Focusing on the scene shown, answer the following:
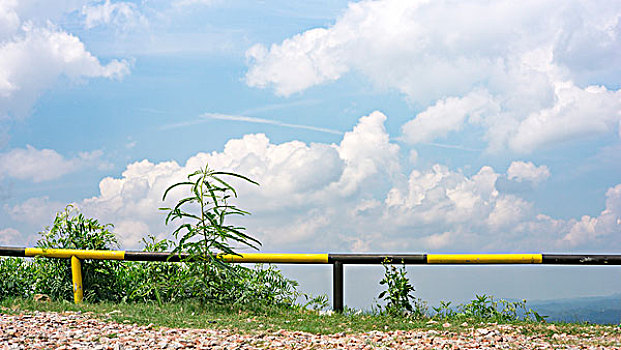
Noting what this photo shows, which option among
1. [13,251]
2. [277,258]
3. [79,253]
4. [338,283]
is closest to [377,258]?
[338,283]

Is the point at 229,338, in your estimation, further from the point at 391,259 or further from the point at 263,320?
the point at 391,259

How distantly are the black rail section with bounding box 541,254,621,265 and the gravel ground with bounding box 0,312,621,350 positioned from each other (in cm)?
116

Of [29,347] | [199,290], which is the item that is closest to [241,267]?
[199,290]

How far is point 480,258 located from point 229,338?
3.04 metres

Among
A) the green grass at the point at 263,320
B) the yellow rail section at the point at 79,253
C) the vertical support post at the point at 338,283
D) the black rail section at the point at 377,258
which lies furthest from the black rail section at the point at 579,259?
the yellow rail section at the point at 79,253

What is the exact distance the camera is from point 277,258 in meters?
6.89

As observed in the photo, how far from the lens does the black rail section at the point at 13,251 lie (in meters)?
7.48

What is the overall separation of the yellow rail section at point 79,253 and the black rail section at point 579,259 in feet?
15.8

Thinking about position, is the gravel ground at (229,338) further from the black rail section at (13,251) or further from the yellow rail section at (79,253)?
the black rail section at (13,251)

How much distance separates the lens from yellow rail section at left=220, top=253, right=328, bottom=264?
6836mm

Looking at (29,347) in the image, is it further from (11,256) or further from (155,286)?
(11,256)

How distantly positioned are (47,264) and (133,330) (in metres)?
2.79

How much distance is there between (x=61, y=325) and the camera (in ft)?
18.1

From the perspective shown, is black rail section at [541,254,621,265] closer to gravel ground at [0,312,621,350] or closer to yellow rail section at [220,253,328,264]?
gravel ground at [0,312,621,350]
